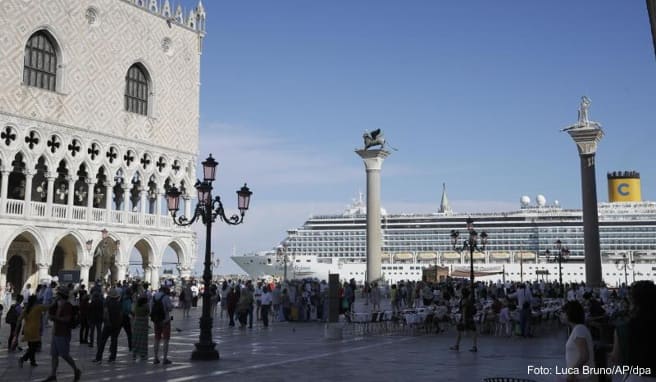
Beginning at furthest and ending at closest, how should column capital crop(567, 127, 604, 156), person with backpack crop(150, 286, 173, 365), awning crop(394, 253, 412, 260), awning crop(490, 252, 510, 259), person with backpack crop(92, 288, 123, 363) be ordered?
awning crop(394, 253, 412, 260) → awning crop(490, 252, 510, 259) → column capital crop(567, 127, 604, 156) → person with backpack crop(92, 288, 123, 363) → person with backpack crop(150, 286, 173, 365)

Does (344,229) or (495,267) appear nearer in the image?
(495,267)

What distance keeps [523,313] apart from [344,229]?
2082 inches

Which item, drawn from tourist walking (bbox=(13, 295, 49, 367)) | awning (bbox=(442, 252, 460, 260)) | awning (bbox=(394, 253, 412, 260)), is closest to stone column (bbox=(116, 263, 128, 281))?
tourist walking (bbox=(13, 295, 49, 367))

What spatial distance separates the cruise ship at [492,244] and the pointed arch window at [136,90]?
91.8 ft

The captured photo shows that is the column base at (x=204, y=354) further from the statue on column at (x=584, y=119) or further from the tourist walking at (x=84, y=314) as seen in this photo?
the statue on column at (x=584, y=119)

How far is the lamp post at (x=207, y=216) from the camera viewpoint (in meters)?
10.2

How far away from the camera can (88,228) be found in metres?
26.9

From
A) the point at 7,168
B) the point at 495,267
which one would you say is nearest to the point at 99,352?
the point at 7,168

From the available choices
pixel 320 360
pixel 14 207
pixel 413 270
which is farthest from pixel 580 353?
pixel 413 270

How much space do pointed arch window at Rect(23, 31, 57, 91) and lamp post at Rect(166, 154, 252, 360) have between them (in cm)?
1648

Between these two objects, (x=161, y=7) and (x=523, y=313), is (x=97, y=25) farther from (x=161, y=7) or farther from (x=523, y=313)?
(x=523, y=313)

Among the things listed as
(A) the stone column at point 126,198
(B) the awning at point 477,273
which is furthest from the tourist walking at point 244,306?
(B) the awning at point 477,273

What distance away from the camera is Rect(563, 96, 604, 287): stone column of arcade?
74.2ft

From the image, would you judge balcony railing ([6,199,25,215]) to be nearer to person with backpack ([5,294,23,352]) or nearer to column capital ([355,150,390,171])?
column capital ([355,150,390,171])
